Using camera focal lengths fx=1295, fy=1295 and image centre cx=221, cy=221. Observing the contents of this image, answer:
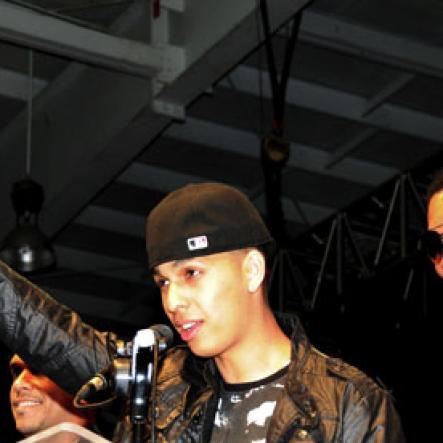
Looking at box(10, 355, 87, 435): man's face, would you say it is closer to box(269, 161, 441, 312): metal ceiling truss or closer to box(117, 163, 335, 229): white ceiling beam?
box(269, 161, 441, 312): metal ceiling truss

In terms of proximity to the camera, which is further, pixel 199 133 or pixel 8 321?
pixel 199 133

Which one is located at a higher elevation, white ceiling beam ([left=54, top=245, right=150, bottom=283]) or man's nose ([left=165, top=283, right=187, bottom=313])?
white ceiling beam ([left=54, top=245, right=150, bottom=283])

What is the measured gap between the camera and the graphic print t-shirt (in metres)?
3.15

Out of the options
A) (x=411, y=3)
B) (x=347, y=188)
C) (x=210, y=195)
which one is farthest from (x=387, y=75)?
(x=210, y=195)

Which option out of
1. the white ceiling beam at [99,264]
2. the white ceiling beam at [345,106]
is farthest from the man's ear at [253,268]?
the white ceiling beam at [99,264]

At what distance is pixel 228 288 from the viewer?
322cm

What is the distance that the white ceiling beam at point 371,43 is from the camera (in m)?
8.41

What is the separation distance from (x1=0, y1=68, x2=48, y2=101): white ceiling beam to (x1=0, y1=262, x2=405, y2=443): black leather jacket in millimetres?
6190

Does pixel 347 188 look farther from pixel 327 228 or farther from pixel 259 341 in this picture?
pixel 259 341

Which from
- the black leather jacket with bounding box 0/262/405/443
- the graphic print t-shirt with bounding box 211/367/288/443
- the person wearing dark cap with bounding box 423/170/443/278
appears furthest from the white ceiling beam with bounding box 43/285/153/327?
the graphic print t-shirt with bounding box 211/367/288/443

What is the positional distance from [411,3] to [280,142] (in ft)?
5.15

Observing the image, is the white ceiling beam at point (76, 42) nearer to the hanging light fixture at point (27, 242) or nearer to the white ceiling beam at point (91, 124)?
the white ceiling beam at point (91, 124)

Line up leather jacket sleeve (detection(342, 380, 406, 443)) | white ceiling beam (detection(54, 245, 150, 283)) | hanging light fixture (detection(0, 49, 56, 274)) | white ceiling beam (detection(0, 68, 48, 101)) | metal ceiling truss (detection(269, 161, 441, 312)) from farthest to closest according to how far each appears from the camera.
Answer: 1. white ceiling beam (detection(54, 245, 150, 283))
2. white ceiling beam (detection(0, 68, 48, 101))
3. hanging light fixture (detection(0, 49, 56, 274))
4. metal ceiling truss (detection(269, 161, 441, 312))
5. leather jacket sleeve (detection(342, 380, 406, 443))

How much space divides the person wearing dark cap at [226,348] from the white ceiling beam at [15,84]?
6.22m
